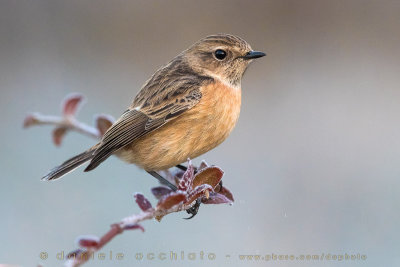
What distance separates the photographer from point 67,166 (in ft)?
10.6

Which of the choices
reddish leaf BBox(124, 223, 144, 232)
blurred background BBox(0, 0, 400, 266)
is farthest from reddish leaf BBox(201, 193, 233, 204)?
blurred background BBox(0, 0, 400, 266)

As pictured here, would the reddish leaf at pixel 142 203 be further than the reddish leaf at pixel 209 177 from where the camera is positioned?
A: No

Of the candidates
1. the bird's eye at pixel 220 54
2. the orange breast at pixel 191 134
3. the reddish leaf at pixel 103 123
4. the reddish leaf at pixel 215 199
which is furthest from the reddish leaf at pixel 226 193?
the bird's eye at pixel 220 54

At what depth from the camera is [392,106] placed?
7406 millimetres

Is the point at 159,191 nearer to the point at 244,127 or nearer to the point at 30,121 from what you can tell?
the point at 30,121

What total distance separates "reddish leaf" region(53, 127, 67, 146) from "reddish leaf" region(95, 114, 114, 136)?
9.1 inches

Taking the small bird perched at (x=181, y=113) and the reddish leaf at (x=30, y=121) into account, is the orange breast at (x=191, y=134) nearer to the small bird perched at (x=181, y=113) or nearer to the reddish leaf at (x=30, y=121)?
the small bird perched at (x=181, y=113)

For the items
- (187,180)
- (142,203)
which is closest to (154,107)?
(187,180)

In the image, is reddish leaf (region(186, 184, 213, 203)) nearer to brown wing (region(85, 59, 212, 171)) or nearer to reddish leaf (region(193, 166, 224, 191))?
reddish leaf (region(193, 166, 224, 191))

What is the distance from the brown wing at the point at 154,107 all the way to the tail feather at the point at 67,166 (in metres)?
0.15

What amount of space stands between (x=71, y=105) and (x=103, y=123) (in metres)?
0.24

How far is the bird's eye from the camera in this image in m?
3.62

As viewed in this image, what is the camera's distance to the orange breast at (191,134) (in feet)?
10.8

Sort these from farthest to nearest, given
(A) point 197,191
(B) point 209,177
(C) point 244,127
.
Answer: (C) point 244,127, (B) point 209,177, (A) point 197,191
